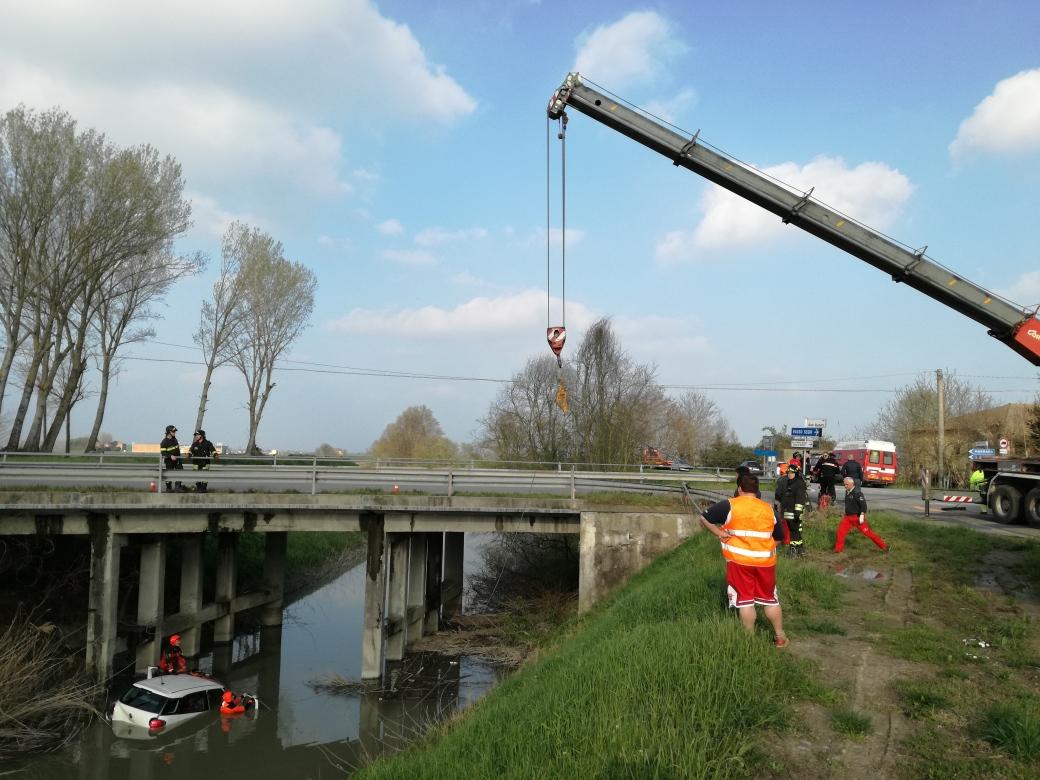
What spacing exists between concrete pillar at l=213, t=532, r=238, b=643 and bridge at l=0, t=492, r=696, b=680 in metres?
0.50

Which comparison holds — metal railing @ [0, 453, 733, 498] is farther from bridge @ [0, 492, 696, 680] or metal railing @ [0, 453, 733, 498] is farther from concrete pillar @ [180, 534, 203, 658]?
concrete pillar @ [180, 534, 203, 658]

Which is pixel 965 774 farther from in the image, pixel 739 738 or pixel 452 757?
pixel 452 757

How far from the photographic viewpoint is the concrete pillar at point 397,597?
17.4 metres

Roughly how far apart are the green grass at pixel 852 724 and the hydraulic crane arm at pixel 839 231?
9447mm

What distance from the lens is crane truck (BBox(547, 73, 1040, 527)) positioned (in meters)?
12.5

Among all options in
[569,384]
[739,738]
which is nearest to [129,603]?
[739,738]

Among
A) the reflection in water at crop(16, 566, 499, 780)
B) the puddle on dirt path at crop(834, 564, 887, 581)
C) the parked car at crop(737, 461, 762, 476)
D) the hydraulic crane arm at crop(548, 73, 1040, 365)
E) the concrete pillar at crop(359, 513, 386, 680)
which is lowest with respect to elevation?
the reflection in water at crop(16, 566, 499, 780)

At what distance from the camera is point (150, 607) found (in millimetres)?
16188

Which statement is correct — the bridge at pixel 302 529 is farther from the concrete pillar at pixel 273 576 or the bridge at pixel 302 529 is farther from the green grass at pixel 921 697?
the green grass at pixel 921 697

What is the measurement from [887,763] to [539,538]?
82.5ft

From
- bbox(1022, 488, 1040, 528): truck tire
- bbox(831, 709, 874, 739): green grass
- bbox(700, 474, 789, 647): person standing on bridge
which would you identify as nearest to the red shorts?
bbox(700, 474, 789, 647): person standing on bridge

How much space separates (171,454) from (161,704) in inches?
234

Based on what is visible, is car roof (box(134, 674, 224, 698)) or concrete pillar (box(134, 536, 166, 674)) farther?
concrete pillar (box(134, 536, 166, 674))

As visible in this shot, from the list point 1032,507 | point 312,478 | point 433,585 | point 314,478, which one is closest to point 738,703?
point 314,478
